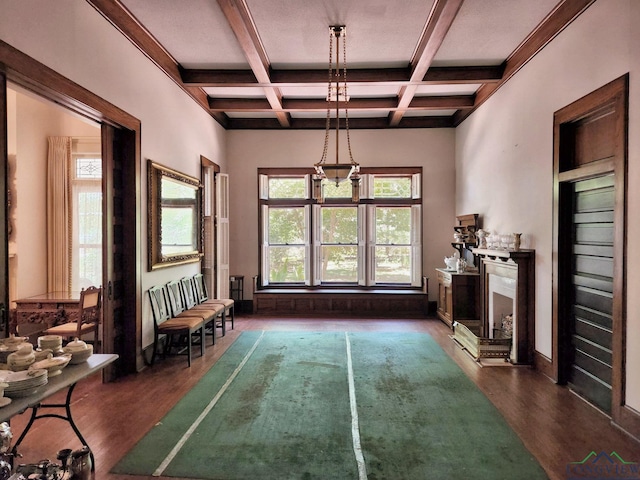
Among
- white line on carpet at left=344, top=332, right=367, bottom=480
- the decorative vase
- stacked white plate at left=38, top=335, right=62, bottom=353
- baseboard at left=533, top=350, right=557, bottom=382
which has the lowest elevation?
white line on carpet at left=344, top=332, right=367, bottom=480

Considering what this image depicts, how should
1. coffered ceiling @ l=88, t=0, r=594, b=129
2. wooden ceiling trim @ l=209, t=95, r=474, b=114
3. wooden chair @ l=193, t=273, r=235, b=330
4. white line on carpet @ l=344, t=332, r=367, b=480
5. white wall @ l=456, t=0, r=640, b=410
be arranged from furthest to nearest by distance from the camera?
wooden ceiling trim @ l=209, t=95, r=474, b=114, wooden chair @ l=193, t=273, r=235, b=330, coffered ceiling @ l=88, t=0, r=594, b=129, white wall @ l=456, t=0, r=640, b=410, white line on carpet @ l=344, t=332, r=367, b=480

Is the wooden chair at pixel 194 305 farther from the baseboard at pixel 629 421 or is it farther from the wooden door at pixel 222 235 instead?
the baseboard at pixel 629 421

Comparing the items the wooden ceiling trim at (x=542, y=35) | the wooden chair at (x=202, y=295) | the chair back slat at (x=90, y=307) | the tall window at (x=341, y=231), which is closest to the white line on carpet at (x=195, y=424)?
the wooden chair at (x=202, y=295)

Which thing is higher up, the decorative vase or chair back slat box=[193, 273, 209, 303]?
the decorative vase

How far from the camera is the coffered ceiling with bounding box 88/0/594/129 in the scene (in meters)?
3.81

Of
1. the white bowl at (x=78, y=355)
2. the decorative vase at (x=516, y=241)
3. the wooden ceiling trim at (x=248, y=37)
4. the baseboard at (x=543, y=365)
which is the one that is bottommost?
the baseboard at (x=543, y=365)

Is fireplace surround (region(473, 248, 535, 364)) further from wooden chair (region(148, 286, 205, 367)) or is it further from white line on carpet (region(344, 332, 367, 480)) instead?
wooden chair (region(148, 286, 205, 367))

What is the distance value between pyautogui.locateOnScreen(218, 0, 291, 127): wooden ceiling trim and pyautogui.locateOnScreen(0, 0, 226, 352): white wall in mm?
1168

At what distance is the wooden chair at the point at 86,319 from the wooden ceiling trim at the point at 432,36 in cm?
468

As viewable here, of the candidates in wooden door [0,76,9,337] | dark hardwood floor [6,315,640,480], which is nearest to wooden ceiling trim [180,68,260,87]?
wooden door [0,76,9,337]

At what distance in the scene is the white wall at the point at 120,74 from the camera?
2.83 meters

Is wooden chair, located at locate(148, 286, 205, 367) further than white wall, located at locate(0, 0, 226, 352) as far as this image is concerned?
Yes

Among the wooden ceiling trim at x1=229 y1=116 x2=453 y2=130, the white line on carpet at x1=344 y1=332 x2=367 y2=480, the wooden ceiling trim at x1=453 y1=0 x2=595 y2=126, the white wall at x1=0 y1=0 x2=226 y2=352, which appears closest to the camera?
the white line on carpet at x1=344 y1=332 x2=367 y2=480

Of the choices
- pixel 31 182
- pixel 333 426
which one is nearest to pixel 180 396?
pixel 333 426
